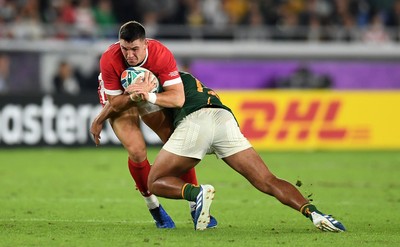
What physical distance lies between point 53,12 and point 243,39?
4691 millimetres

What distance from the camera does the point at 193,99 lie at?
9008 mm

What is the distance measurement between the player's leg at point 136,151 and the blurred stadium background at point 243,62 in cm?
1028

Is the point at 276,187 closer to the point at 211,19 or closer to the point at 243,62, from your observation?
the point at 211,19

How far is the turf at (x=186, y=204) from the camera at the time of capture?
8.44 m

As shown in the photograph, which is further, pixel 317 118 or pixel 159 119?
pixel 317 118

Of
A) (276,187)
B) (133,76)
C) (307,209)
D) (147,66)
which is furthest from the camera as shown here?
(147,66)

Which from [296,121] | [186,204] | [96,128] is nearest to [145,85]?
[96,128]

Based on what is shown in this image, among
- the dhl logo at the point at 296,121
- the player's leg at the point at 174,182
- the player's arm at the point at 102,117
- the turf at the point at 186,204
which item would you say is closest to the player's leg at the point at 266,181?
the turf at the point at 186,204

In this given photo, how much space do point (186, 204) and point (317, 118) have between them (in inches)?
347

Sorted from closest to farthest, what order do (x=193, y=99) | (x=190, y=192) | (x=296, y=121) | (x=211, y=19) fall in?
(x=190, y=192) → (x=193, y=99) → (x=296, y=121) → (x=211, y=19)

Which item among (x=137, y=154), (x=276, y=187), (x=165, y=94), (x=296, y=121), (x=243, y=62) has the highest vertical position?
(x=165, y=94)

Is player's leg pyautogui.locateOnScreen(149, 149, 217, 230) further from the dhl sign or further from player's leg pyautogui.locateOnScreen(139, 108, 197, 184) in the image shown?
the dhl sign

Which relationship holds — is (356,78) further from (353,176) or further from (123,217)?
(123,217)

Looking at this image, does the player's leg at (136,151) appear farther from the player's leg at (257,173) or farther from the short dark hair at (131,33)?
the short dark hair at (131,33)
